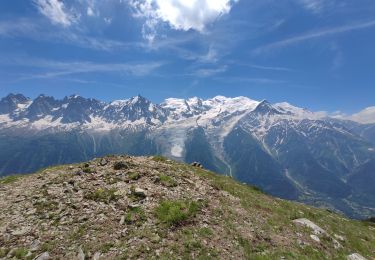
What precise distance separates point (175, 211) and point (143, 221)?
2395 mm

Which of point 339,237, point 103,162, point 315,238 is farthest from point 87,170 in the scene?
point 339,237

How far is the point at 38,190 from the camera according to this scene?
26.3 meters

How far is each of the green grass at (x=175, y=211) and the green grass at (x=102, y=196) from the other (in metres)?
3.35

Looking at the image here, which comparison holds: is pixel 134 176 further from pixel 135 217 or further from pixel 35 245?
pixel 35 245

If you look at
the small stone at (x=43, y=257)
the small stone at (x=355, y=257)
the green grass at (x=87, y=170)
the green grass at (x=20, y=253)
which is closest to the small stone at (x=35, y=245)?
the green grass at (x=20, y=253)

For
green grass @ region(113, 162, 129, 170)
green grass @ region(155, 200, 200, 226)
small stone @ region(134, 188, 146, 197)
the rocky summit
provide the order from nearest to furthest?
the rocky summit < green grass @ region(155, 200, 200, 226) < small stone @ region(134, 188, 146, 197) < green grass @ region(113, 162, 129, 170)

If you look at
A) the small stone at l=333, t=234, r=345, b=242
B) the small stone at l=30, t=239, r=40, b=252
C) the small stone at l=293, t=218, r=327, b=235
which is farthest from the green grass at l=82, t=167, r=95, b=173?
the small stone at l=333, t=234, r=345, b=242

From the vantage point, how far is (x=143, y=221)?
2308 centimetres

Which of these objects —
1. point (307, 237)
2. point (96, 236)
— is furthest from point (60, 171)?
point (307, 237)

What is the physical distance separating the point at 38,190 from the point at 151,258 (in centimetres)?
1113

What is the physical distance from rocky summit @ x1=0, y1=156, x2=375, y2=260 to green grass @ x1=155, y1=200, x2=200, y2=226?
0.07m

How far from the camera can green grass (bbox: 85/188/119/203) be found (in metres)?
25.1

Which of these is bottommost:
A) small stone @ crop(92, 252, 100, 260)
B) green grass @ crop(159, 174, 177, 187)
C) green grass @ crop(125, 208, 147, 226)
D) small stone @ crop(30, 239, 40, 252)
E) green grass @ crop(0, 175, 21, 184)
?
small stone @ crop(92, 252, 100, 260)

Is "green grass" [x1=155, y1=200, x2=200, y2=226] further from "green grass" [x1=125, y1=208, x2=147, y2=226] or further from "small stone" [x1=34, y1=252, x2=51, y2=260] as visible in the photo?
"small stone" [x1=34, y1=252, x2=51, y2=260]
